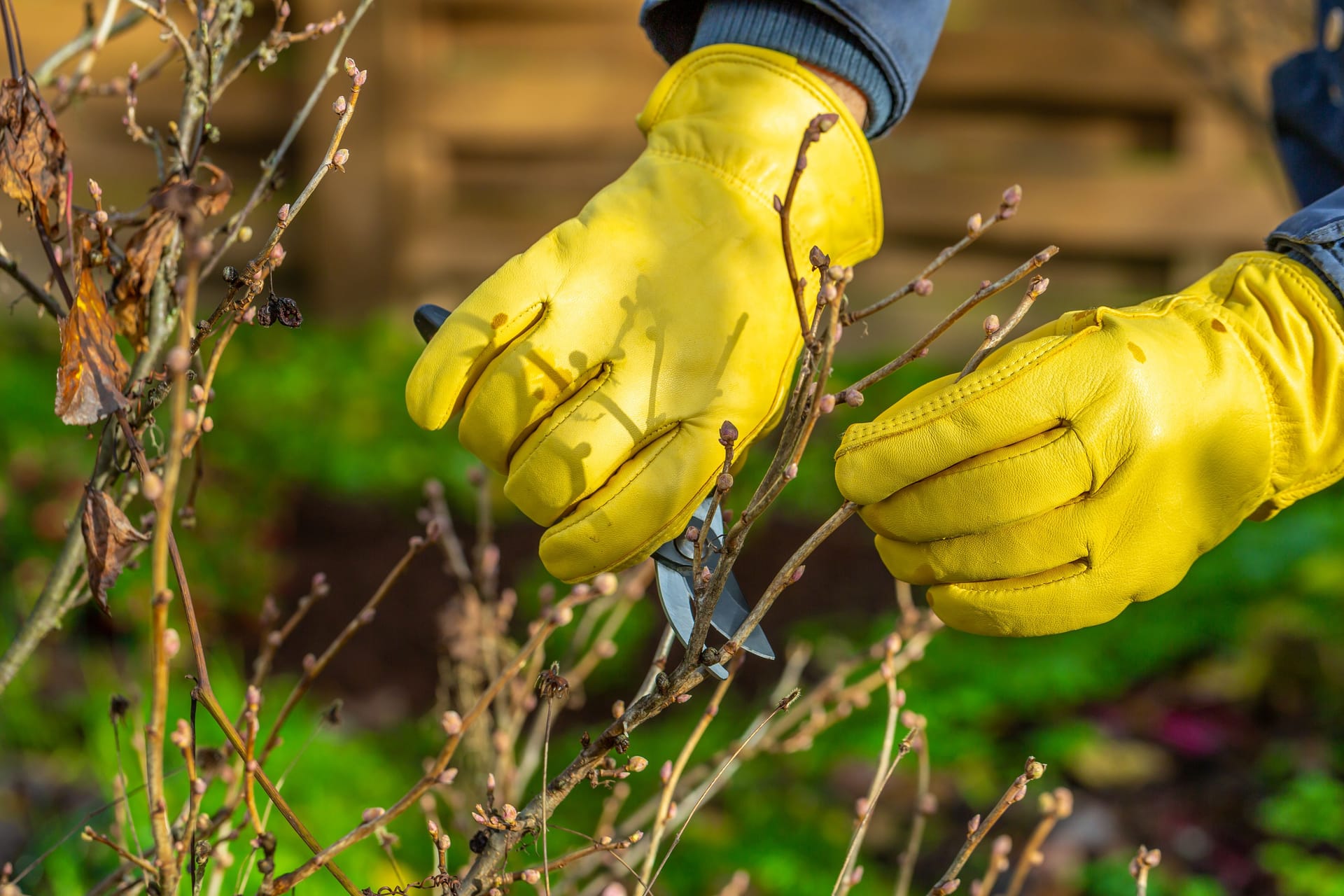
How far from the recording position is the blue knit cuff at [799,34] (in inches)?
58.6

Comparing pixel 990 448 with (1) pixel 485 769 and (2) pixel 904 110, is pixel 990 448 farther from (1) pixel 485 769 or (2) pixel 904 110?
(1) pixel 485 769

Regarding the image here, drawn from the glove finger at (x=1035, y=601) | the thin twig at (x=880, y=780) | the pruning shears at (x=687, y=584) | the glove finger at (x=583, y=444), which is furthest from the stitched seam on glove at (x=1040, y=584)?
the glove finger at (x=583, y=444)

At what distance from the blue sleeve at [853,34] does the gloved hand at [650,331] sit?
0.07 metres

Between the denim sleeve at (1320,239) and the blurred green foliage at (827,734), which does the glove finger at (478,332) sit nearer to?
the denim sleeve at (1320,239)

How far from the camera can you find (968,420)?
1142 mm

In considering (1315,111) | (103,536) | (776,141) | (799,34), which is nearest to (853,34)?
(799,34)

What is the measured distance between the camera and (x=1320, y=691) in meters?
2.70

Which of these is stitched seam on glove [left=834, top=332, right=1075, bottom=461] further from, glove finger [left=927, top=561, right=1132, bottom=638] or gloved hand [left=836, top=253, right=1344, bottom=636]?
glove finger [left=927, top=561, right=1132, bottom=638]

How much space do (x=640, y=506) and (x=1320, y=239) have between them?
2.85 feet

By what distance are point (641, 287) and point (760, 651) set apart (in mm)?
461

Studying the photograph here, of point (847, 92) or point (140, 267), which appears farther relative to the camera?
point (847, 92)

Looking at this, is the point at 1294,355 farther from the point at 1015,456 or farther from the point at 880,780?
the point at 880,780

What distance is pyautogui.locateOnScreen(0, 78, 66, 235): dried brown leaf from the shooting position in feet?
2.97

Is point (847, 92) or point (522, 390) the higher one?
point (847, 92)
